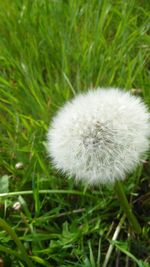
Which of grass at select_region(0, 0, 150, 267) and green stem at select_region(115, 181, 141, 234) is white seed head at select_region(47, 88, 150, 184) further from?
grass at select_region(0, 0, 150, 267)

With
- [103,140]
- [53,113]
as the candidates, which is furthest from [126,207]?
[53,113]

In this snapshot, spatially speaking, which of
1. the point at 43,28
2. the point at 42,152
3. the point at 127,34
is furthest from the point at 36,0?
the point at 42,152

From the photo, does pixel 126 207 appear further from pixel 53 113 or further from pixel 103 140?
pixel 53 113

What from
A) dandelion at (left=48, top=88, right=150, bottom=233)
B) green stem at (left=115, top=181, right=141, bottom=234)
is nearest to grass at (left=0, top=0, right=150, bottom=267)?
green stem at (left=115, top=181, right=141, bottom=234)

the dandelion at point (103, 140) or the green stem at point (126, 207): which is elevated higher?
the dandelion at point (103, 140)

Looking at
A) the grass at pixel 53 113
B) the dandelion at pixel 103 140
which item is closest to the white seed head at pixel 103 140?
the dandelion at pixel 103 140

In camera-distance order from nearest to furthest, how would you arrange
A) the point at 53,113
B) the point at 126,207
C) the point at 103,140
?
the point at 103,140, the point at 126,207, the point at 53,113

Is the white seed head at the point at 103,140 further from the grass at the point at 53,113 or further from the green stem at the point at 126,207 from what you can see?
the grass at the point at 53,113
